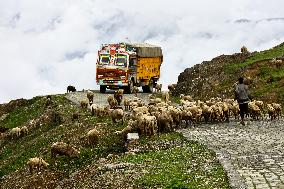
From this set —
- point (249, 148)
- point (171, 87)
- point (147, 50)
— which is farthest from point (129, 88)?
point (249, 148)

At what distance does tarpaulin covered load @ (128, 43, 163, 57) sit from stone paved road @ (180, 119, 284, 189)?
25531 millimetres

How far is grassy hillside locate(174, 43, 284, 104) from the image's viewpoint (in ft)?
145

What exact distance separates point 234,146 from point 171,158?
328 centimetres

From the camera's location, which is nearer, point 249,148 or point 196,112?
point 249,148

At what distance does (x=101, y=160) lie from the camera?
74.1ft

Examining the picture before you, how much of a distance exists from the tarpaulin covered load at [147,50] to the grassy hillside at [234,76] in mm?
3810

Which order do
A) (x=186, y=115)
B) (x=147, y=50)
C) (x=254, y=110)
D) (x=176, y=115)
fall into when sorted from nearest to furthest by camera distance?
(x=176, y=115)
(x=186, y=115)
(x=254, y=110)
(x=147, y=50)

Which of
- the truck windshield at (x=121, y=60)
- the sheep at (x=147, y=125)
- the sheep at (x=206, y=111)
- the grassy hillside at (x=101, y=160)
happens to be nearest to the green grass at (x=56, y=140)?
the grassy hillside at (x=101, y=160)

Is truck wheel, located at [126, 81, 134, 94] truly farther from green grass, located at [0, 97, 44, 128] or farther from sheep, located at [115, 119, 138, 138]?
sheep, located at [115, 119, 138, 138]

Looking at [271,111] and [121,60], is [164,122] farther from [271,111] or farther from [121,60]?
[121,60]

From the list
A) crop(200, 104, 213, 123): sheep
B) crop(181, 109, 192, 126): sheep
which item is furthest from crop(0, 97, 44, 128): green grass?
crop(181, 109, 192, 126): sheep

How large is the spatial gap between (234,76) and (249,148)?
30.2m

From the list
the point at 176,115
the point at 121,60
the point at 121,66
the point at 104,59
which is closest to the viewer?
the point at 176,115

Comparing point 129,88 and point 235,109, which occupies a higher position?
point 129,88
